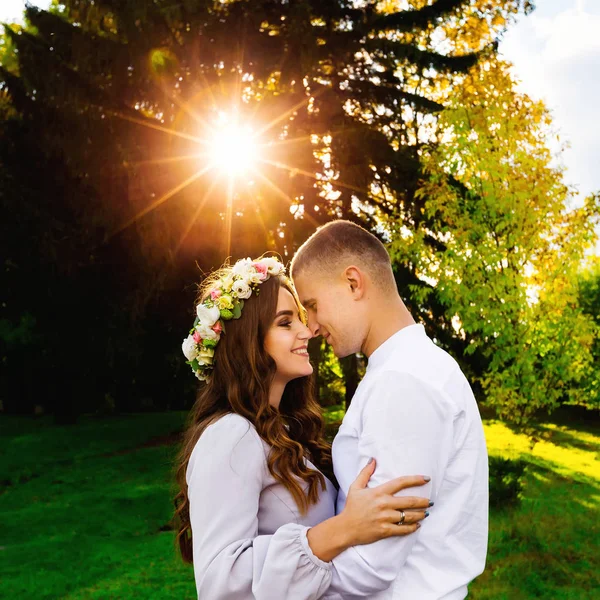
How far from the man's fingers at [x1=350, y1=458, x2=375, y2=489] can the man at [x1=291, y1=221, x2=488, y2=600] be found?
2 cm

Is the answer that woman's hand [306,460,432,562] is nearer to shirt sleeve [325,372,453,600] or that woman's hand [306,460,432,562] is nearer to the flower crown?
shirt sleeve [325,372,453,600]

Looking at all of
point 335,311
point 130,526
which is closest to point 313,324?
point 335,311

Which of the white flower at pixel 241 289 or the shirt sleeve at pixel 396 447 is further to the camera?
the white flower at pixel 241 289

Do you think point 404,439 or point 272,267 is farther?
point 272,267

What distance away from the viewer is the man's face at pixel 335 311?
107 inches

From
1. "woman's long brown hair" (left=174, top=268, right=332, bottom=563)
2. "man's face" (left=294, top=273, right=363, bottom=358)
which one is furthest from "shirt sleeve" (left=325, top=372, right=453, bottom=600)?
"woman's long brown hair" (left=174, top=268, right=332, bottom=563)

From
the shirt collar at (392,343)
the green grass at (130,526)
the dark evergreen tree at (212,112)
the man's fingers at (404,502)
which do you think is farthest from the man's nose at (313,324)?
the dark evergreen tree at (212,112)

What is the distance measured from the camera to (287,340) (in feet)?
11.2

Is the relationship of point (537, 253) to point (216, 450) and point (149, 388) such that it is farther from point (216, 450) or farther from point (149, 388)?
point (149, 388)

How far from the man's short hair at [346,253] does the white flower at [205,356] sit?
816mm

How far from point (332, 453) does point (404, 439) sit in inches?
21.3

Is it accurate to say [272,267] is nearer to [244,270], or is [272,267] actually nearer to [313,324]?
[244,270]

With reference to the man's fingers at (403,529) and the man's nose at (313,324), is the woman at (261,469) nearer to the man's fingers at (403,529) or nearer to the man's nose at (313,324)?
the man's fingers at (403,529)

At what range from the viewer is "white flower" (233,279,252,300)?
3.38 m
